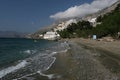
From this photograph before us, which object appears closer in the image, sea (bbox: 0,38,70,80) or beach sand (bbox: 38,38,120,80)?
beach sand (bbox: 38,38,120,80)

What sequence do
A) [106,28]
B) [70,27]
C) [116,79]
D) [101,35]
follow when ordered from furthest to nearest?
[70,27] < [101,35] < [106,28] < [116,79]

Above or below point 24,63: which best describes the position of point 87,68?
below

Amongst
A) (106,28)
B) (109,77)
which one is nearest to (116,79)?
(109,77)

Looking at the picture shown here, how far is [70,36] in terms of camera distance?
486ft

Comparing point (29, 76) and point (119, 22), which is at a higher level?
point (119, 22)

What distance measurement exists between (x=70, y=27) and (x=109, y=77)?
147 m

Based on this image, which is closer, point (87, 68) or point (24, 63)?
point (87, 68)

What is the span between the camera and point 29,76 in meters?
16.8

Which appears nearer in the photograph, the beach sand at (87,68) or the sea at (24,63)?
the beach sand at (87,68)

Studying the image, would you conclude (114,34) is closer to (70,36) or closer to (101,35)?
(101,35)

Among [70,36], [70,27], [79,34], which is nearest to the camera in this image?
[79,34]

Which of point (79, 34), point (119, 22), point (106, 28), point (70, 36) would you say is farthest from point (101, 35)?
point (70, 36)

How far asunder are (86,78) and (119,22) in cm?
5813

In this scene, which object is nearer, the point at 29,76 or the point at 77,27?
the point at 29,76
